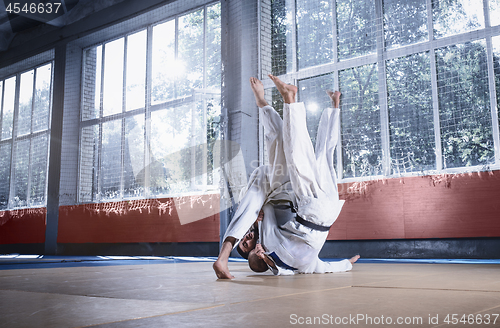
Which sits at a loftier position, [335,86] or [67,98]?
[67,98]

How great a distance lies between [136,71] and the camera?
717cm

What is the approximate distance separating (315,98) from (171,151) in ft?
7.84

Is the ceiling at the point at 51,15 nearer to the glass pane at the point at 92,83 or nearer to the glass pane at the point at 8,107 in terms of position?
the glass pane at the point at 92,83

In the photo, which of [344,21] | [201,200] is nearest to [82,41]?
[201,200]

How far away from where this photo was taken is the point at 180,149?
6.41 meters

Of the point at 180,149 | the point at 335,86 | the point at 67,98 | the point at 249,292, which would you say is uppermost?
the point at 67,98

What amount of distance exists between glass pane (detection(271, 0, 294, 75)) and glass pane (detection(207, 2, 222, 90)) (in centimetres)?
91

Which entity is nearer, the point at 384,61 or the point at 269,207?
the point at 269,207

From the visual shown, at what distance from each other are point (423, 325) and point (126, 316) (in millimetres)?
634

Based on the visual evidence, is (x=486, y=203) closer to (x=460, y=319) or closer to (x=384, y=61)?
(x=384, y=61)

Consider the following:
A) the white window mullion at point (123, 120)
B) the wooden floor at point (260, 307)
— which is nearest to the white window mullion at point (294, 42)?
the white window mullion at point (123, 120)

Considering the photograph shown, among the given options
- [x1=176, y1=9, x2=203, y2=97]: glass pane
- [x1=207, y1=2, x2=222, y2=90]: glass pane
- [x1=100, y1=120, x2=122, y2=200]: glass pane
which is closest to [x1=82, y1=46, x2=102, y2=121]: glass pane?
[x1=100, y1=120, x2=122, y2=200]: glass pane

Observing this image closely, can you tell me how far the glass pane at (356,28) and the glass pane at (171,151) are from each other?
246 centimetres

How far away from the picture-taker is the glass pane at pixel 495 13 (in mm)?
4281
